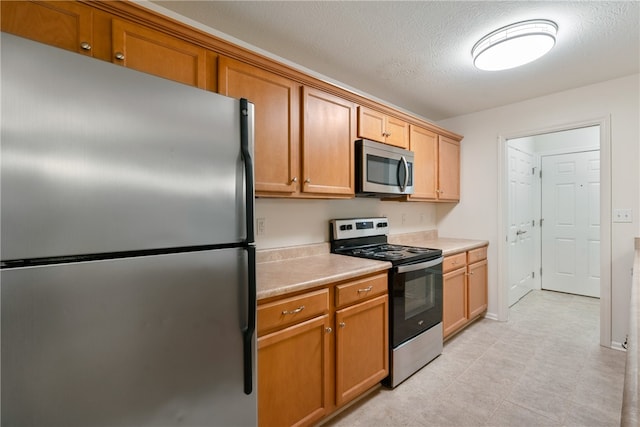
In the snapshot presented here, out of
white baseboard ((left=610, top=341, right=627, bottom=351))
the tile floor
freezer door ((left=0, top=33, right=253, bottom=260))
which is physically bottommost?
the tile floor

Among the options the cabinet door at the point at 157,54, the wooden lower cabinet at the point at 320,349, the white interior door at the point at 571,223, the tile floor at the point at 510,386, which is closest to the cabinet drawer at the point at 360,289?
the wooden lower cabinet at the point at 320,349

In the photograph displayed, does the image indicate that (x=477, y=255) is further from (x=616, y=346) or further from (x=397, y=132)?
(x=397, y=132)

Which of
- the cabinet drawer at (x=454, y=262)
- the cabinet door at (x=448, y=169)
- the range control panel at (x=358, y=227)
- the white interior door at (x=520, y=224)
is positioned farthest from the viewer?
the white interior door at (x=520, y=224)

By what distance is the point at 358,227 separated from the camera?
262 centimetres

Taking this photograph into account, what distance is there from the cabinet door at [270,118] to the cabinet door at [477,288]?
2245 mm

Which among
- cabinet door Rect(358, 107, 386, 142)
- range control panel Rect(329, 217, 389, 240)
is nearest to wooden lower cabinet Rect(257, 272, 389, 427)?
range control panel Rect(329, 217, 389, 240)

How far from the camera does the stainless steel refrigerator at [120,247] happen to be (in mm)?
758

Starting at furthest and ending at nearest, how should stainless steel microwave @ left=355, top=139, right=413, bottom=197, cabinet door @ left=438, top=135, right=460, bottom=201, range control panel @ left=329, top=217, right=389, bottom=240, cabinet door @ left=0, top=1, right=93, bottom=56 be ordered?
cabinet door @ left=438, top=135, right=460, bottom=201 < range control panel @ left=329, top=217, right=389, bottom=240 < stainless steel microwave @ left=355, top=139, right=413, bottom=197 < cabinet door @ left=0, top=1, right=93, bottom=56

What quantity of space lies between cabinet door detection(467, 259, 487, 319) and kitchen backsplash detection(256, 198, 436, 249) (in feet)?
2.95

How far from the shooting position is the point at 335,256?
2326 millimetres

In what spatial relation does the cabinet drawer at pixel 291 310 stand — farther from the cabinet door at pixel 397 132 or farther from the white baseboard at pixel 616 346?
the white baseboard at pixel 616 346

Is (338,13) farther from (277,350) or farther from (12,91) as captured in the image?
(277,350)

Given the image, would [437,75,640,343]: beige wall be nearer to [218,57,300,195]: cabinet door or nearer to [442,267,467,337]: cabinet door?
[442,267,467,337]: cabinet door

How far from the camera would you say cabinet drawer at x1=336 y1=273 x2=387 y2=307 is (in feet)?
5.71
